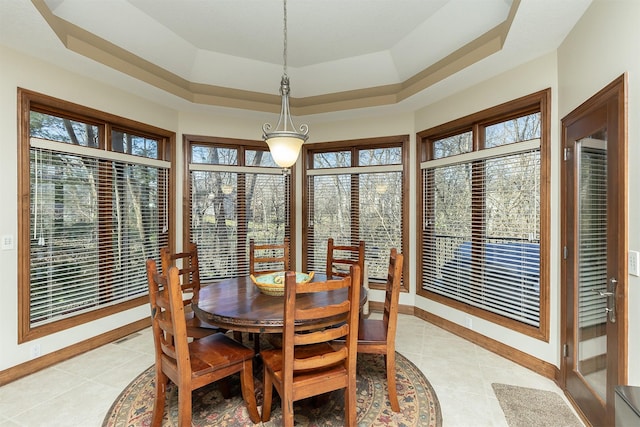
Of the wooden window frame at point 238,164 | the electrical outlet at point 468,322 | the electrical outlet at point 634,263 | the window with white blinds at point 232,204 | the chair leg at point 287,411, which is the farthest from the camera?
the window with white blinds at point 232,204

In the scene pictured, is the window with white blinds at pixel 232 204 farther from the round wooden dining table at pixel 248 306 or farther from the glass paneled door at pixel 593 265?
the glass paneled door at pixel 593 265

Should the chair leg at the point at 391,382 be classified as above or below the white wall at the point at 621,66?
below

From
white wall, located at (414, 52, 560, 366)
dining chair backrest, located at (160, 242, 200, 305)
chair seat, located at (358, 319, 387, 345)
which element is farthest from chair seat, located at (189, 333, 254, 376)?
white wall, located at (414, 52, 560, 366)

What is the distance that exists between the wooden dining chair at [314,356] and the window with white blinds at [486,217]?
1985 millimetres

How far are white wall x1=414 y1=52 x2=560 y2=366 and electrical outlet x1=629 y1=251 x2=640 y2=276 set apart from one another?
1007mm

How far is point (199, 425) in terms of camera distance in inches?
79.4

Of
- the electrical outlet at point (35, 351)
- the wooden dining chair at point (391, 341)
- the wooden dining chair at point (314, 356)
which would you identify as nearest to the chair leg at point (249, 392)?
the wooden dining chair at point (314, 356)

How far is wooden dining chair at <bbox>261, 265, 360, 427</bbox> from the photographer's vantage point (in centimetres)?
166

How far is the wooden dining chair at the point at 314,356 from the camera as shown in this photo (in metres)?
1.66

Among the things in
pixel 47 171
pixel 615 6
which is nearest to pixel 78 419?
pixel 47 171

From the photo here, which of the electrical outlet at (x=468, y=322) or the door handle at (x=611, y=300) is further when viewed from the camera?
the electrical outlet at (x=468, y=322)

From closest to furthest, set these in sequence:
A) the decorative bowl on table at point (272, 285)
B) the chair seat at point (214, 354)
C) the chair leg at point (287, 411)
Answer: the chair leg at point (287, 411), the chair seat at point (214, 354), the decorative bowl on table at point (272, 285)

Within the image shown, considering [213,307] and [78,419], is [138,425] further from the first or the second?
[213,307]

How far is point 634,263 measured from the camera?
5.28 feet
